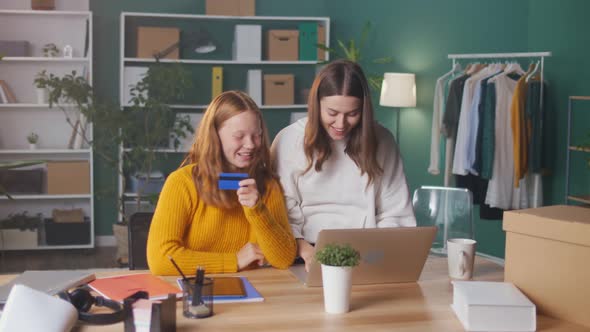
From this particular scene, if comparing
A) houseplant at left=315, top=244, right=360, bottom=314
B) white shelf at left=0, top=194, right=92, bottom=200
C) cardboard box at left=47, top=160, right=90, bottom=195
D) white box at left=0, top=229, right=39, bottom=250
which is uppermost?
houseplant at left=315, top=244, right=360, bottom=314

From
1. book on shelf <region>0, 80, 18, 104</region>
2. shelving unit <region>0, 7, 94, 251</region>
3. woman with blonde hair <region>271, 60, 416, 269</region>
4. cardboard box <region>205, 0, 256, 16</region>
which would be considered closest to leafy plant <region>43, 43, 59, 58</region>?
shelving unit <region>0, 7, 94, 251</region>

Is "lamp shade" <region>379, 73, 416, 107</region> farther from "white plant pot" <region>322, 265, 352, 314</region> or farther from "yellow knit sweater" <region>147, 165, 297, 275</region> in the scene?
"white plant pot" <region>322, 265, 352, 314</region>

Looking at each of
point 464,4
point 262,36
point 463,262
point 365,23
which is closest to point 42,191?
point 262,36

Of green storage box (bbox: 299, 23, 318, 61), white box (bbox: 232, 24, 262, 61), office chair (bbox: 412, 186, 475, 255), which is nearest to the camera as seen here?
office chair (bbox: 412, 186, 475, 255)

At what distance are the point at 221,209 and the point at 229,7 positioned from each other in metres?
4.30

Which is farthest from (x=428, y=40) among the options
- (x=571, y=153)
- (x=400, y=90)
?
(x=571, y=153)

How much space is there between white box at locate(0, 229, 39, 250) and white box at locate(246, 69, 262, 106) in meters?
2.12

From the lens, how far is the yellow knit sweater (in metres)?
2.08

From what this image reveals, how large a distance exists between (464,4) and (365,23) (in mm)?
1030

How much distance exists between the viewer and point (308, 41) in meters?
6.33

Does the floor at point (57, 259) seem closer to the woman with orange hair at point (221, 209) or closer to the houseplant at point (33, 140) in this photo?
the houseplant at point (33, 140)

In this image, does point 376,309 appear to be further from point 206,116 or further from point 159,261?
point 206,116

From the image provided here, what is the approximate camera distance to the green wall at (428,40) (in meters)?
4.94

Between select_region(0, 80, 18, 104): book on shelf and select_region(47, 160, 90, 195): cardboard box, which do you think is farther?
select_region(47, 160, 90, 195): cardboard box
